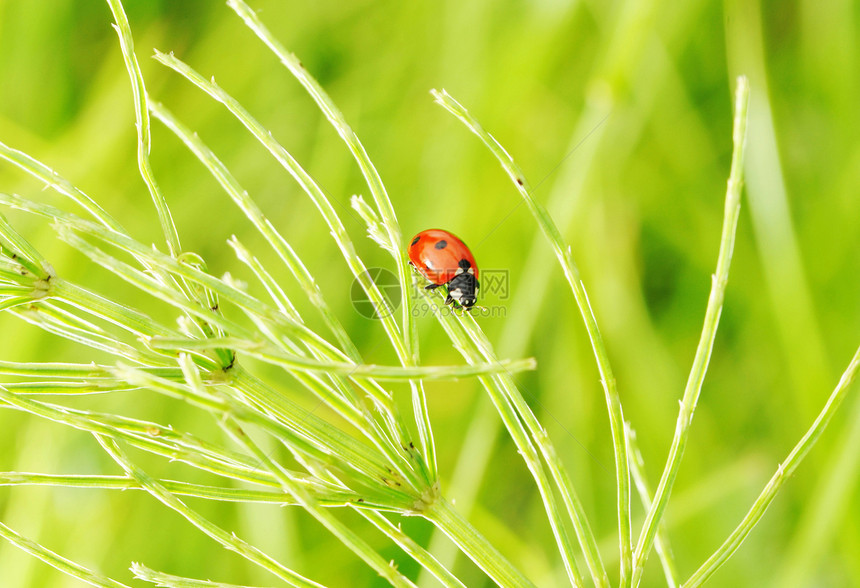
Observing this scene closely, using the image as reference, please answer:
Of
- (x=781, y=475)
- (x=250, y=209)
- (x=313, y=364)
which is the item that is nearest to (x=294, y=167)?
(x=250, y=209)

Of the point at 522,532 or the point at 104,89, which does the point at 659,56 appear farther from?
the point at 104,89

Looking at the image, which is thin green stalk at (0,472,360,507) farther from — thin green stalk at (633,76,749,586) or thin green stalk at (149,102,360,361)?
thin green stalk at (633,76,749,586)

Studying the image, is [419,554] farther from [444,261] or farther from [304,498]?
[444,261]

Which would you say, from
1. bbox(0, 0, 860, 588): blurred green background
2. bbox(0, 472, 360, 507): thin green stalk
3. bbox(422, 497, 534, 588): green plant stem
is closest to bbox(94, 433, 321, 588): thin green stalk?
bbox(0, 472, 360, 507): thin green stalk

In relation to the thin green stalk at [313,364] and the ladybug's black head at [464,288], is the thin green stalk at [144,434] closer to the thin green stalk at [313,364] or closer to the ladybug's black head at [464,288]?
the thin green stalk at [313,364]

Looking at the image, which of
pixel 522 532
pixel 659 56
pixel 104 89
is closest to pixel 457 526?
pixel 522 532

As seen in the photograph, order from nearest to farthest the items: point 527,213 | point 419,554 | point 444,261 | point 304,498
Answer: point 304,498, point 419,554, point 444,261, point 527,213
